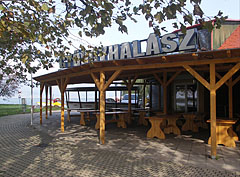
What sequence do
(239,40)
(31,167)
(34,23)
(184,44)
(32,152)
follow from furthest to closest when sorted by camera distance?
1. (239,40)
2. (184,44)
3. (32,152)
4. (31,167)
5. (34,23)

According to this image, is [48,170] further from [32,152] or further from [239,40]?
[239,40]

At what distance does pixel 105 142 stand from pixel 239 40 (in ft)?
21.1

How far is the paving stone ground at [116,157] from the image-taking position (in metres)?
4.25

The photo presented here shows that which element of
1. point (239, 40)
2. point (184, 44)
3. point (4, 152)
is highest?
point (239, 40)

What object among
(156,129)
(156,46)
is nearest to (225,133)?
(156,129)

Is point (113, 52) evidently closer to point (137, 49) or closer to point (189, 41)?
point (137, 49)

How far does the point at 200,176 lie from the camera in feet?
13.0

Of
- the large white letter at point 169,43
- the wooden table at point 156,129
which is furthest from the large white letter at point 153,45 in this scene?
the wooden table at point 156,129

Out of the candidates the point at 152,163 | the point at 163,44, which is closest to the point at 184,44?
the point at 163,44

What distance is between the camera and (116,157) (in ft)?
17.1

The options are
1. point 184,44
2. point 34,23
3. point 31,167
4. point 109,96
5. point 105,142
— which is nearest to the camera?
point 34,23

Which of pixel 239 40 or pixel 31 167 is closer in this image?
pixel 31 167

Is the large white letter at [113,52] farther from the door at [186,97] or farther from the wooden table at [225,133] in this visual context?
the door at [186,97]

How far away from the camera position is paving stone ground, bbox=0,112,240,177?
4.25m
